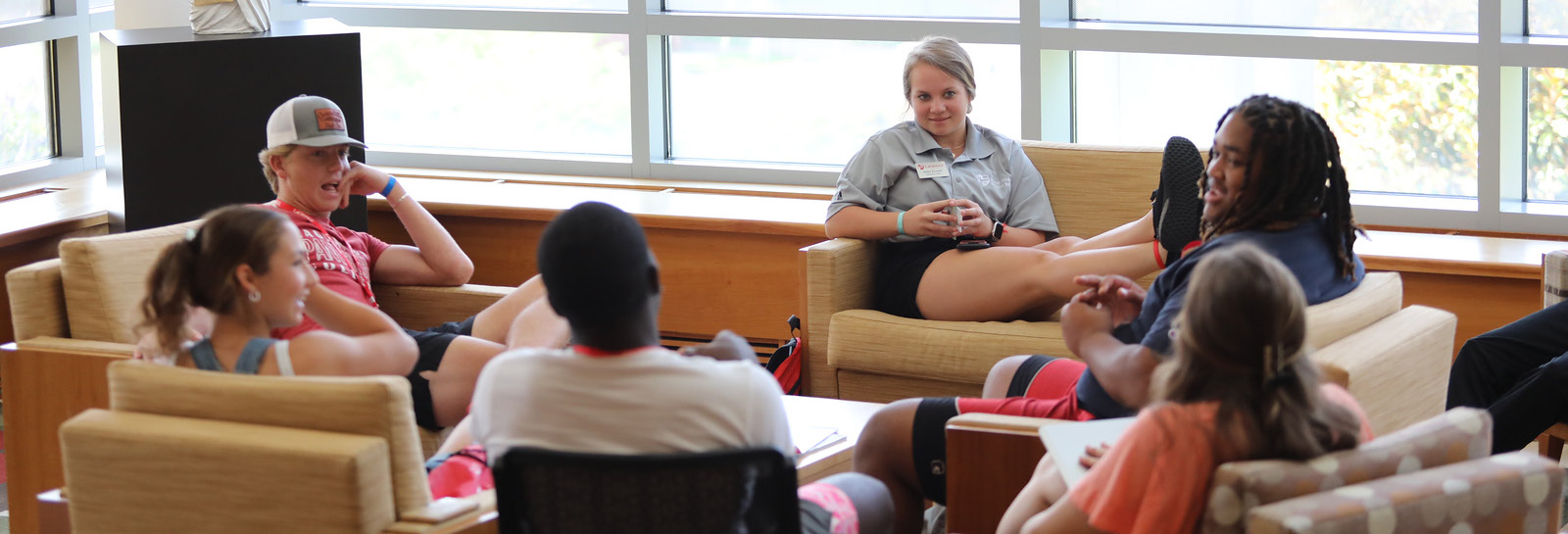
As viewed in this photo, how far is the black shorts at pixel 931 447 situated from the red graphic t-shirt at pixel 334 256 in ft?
4.78

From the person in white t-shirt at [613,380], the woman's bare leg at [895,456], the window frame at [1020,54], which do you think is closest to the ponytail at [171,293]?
the person in white t-shirt at [613,380]

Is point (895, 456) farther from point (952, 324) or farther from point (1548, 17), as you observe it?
point (1548, 17)

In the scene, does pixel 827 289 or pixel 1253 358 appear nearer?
pixel 1253 358

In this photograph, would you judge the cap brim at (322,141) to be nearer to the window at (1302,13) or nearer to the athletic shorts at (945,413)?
the athletic shorts at (945,413)

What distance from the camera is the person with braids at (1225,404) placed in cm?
200

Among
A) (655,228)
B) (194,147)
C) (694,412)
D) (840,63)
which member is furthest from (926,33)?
(694,412)

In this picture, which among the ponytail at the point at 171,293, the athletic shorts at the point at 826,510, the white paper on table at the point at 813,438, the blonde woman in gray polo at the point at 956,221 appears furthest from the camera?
the blonde woman in gray polo at the point at 956,221

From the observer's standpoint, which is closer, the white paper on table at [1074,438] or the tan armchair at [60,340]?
the white paper on table at [1074,438]

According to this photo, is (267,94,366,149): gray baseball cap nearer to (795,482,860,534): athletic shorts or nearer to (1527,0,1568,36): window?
(795,482,860,534): athletic shorts

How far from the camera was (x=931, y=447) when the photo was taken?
2.93 metres

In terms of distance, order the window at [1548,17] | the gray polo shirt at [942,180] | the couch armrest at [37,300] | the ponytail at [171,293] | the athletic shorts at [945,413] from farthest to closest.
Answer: the window at [1548,17] → the gray polo shirt at [942,180] → the couch armrest at [37,300] → the athletic shorts at [945,413] → the ponytail at [171,293]

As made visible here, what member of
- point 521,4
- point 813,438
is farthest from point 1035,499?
point 521,4

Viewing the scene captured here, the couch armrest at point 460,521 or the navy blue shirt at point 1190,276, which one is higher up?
the navy blue shirt at point 1190,276

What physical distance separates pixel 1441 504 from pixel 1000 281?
77.5 inches
